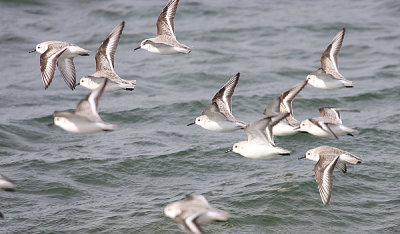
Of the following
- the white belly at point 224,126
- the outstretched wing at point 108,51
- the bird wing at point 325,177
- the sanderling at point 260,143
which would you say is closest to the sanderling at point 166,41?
the outstretched wing at point 108,51

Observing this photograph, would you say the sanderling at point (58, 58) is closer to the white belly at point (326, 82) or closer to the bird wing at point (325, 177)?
the white belly at point (326, 82)

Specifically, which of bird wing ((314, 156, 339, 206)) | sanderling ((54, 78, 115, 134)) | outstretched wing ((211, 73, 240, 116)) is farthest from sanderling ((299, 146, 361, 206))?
sanderling ((54, 78, 115, 134))

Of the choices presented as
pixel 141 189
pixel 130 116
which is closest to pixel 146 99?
pixel 130 116

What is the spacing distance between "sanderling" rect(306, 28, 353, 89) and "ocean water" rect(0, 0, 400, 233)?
4.98 ft

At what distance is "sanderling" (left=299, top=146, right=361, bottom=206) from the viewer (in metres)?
8.20

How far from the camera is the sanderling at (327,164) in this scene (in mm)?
8195

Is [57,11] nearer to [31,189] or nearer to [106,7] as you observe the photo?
[106,7]

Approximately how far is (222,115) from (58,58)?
2.58 metres

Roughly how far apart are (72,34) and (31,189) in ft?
26.5

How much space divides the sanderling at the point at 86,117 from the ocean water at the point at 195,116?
6.29ft

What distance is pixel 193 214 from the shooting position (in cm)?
648

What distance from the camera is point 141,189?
10.3 meters

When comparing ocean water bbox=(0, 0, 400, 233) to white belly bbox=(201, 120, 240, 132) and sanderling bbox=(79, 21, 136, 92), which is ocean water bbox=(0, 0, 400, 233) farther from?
sanderling bbox=(79, 21, 136, 92)

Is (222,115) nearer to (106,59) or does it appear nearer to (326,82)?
(326,82)
